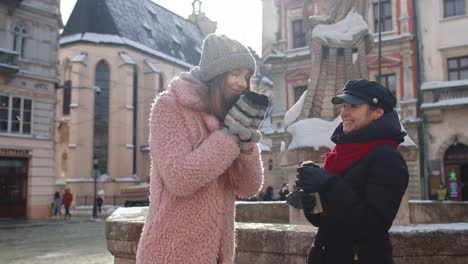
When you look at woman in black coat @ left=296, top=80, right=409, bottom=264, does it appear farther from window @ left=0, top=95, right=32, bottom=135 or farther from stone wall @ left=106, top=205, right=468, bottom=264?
window @ left=0, top=95, right=32, bottom=135

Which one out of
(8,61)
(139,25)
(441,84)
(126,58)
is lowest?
(441,84)

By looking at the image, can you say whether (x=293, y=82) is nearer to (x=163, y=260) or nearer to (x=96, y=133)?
(x=96, y=133)

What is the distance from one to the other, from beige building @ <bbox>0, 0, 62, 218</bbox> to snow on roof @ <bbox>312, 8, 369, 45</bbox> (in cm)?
1938

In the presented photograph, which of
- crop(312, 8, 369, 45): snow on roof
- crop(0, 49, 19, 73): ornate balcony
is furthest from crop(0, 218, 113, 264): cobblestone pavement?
crop(0, 49, 19, 73): ornate balcony

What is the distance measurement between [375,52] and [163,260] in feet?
88.1

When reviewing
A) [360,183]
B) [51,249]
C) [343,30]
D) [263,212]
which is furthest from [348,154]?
[51,249]

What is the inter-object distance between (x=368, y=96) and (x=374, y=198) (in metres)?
0.56

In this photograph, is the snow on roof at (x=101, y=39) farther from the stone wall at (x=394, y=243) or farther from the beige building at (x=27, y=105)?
the stone wall at (x=394, y=243)

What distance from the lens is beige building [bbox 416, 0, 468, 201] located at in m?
23.9

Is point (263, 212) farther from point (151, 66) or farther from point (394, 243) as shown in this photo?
point (151, 66)

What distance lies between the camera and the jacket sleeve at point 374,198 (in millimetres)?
2178

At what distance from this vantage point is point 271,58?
30.0 meters

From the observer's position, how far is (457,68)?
82.9 ft

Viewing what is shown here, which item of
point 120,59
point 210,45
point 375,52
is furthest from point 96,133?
point 210,45
